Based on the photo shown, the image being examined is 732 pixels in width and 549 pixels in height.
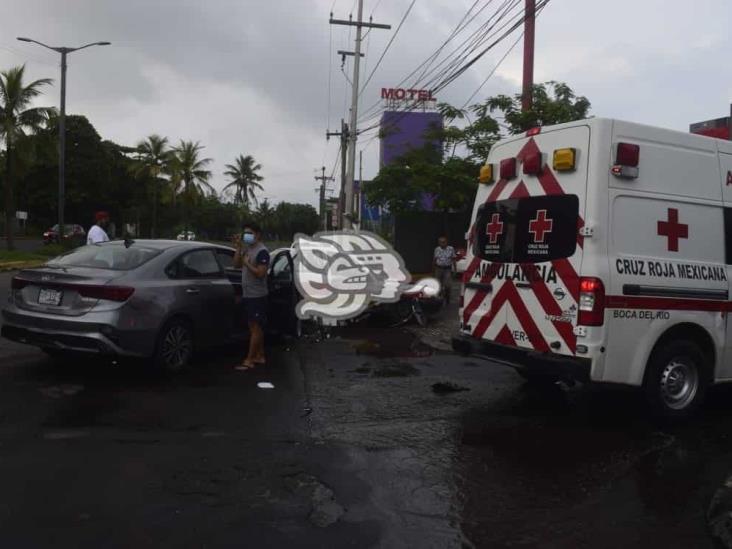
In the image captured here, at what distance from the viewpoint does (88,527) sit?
11.6 ft

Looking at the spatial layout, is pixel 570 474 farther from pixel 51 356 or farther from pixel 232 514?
pixel 51 356

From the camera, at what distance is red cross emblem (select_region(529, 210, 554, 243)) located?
585cm

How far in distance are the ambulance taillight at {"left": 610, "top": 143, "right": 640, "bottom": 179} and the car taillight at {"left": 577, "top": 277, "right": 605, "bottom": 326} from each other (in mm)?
926

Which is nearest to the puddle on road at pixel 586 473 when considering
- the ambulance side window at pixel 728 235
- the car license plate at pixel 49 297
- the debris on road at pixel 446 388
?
the debris on road at pixel 446 388

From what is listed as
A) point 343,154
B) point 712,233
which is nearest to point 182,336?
point 712,233

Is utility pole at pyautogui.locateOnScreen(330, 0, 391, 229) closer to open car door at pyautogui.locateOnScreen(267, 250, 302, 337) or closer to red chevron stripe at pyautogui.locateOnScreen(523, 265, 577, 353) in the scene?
open car door at pyautogui.locateOnScreen(267, 250, 302, 337)

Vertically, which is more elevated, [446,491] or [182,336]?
[182,336]

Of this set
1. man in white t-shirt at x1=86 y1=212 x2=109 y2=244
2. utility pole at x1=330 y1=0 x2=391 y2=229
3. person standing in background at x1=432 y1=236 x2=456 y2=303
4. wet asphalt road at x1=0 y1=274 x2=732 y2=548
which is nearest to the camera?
wet asphalt road at x1=0 y1=274 x2=732 y2=548

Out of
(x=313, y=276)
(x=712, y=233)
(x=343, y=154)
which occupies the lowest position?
(x=313, y=276)

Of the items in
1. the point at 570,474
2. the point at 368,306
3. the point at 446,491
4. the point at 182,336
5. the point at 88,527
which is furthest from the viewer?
the point at 368,306

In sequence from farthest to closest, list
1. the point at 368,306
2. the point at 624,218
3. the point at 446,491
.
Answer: the point at 368,306 → the point at 624,218 → the point at 446,491

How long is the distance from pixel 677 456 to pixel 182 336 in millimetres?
4917

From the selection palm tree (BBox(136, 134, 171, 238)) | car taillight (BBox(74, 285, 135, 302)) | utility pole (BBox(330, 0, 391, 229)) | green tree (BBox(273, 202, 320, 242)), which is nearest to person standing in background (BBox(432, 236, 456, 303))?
utility pole (BBox(330, 0, 391, 229))

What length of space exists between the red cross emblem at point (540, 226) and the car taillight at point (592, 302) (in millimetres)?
627
